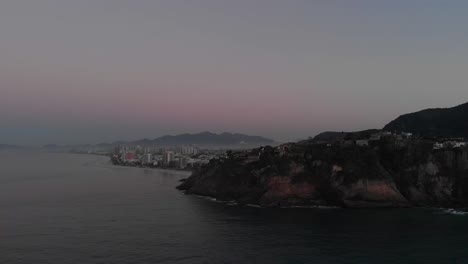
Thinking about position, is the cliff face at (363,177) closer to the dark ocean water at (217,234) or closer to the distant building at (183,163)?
the dark ocean water at (217,234)

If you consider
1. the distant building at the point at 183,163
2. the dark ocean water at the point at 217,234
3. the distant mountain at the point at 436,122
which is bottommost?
the dark ocean water at the point at 217,234

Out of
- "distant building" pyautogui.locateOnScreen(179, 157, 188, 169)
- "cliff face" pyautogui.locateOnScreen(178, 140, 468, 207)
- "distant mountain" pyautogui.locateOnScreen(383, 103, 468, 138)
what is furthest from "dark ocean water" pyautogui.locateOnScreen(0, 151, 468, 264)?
"distant building" pyautogui.locateOnScreen(179, 157, 188, 169)

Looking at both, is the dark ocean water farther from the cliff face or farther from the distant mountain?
the distant mountain

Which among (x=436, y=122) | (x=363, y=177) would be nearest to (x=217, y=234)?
(x=363, y=177)

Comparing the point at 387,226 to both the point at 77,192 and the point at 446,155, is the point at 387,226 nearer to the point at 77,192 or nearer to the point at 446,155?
the point at 446,155

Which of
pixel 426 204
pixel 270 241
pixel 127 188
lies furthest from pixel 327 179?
pixel 127 188

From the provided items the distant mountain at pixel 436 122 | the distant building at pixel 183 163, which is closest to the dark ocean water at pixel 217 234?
the distant mountain at pixel 436 122
